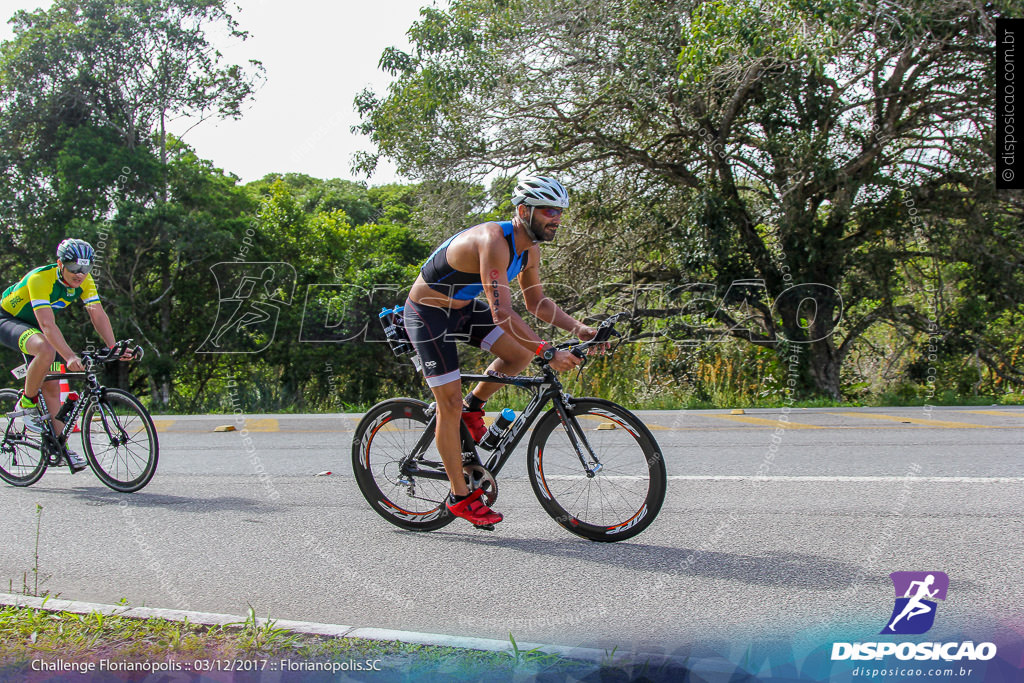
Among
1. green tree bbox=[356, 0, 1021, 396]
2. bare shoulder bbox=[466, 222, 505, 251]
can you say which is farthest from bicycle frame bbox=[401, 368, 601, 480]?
green tree bbox=[356, 0, 1021, 396]

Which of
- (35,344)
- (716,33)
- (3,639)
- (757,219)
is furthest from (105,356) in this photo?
(757,219)

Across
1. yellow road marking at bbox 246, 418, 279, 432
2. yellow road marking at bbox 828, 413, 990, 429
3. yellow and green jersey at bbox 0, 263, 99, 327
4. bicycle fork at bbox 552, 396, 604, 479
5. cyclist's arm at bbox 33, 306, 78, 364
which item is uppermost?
yellow and green jersey at bbox 0, 263, 99, 327

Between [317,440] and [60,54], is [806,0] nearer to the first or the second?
[317,440]

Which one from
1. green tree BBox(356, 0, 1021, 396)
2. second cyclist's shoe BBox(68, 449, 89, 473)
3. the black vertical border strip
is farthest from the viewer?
green tree BBox(356, 0, 1021, 396)

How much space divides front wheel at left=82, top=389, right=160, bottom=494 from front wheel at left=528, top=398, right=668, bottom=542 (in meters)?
3.28

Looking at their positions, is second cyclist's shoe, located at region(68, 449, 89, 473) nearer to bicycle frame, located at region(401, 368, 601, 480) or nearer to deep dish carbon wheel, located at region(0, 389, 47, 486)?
deep dish carbon wheel, located at region(0, 389, 47, 486)

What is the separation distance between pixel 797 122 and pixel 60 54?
56.9 feet

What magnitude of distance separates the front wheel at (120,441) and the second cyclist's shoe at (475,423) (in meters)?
2.83

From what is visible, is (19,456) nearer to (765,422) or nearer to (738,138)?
(765,422)

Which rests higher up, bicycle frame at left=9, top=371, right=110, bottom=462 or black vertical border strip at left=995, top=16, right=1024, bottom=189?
black vertical border strip at left=995, top=16, right=1024, bottom=189

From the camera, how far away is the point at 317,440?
9.12m

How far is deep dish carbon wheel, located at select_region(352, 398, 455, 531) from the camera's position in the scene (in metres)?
4.95

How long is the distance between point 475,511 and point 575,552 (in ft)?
2.02

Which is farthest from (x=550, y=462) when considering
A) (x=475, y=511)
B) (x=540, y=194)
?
(x=540, y=194)
